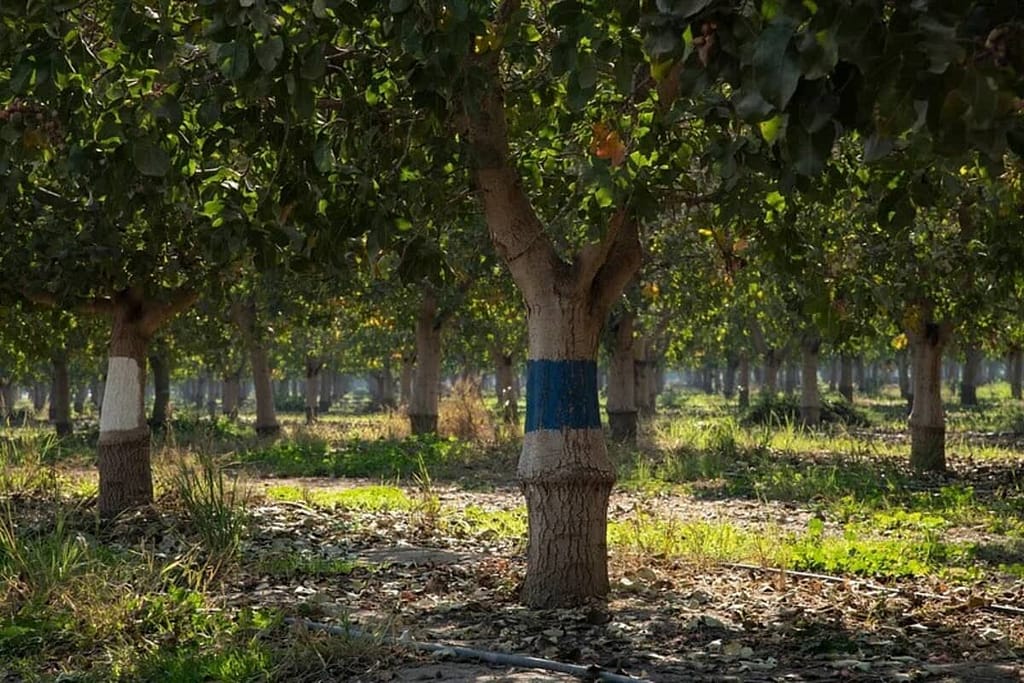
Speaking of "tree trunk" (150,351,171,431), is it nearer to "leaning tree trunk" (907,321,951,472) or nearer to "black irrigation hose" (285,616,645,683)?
"leaning tree trunk" (907,321,951,472)

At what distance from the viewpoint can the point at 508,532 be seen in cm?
1109

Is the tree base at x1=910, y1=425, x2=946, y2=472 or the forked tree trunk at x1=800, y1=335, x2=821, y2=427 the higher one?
the forked tree trunk at x1=800, y1=335, x2=821, y2=427

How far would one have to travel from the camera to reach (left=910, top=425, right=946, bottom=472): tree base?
16.6 m

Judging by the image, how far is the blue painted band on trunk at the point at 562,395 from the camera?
7.26 meters

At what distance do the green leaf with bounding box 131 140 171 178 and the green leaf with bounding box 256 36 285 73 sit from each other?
855mm

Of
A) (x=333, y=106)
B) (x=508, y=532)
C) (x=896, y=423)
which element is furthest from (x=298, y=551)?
(x=896, y=423)

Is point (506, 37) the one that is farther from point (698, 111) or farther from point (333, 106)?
point (333, 106)

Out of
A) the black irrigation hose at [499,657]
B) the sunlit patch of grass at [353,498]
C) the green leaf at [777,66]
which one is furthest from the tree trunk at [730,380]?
the green leaf at [777,66]

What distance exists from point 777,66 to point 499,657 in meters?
4.13

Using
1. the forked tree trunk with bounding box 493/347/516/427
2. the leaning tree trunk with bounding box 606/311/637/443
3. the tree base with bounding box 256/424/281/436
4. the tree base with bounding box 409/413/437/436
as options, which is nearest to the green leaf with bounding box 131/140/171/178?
the leaning tree trunk with bounding box 606/311/637/443

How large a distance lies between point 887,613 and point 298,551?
16.8 ft

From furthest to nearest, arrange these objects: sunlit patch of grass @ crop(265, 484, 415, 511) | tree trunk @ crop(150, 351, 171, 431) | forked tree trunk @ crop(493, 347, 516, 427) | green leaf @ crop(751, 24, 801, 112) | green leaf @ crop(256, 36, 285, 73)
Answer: tree trunk @ crop(150, 351, 171, 431) < forked tree trunk @ crop(493, 347, 516, 427) < sunlit patch of grass @ crop(265, 484, 415, 511) < green leaf @ crop(256, 36, 285, 73) < green leaf @ crop(751, 24, 801, 112)

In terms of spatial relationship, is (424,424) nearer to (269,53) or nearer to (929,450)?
(929,450)

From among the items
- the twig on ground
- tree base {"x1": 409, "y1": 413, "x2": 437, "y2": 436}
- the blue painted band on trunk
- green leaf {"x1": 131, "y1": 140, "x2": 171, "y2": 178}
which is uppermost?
green leaf {"x1": 131, "y1": 140, "x2": 171, "y2": 178}
